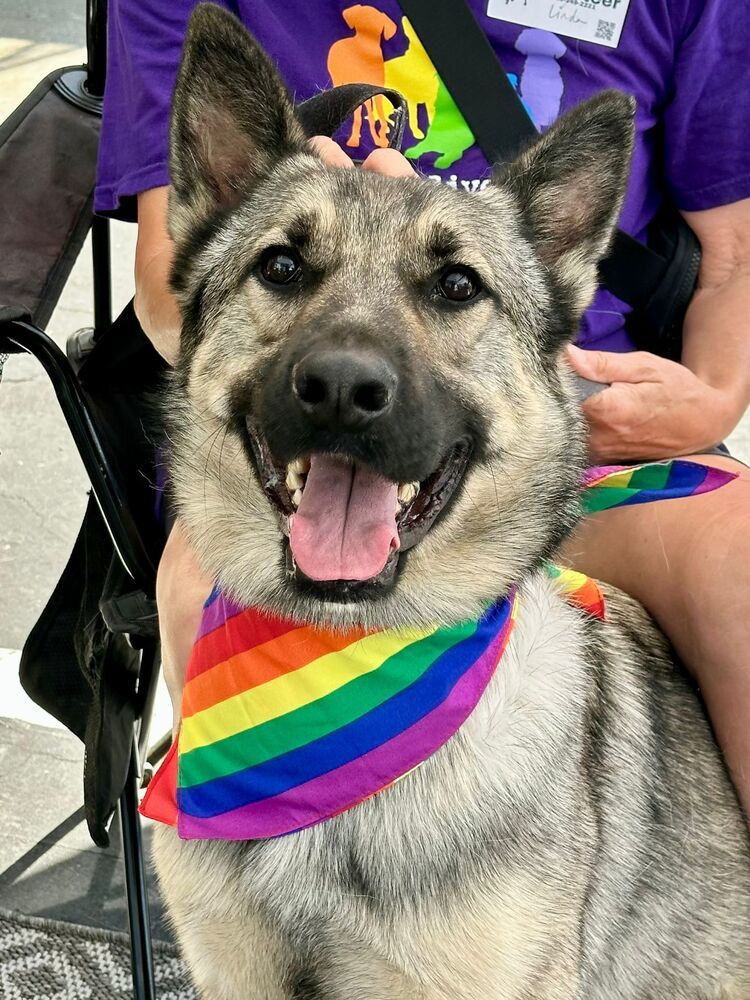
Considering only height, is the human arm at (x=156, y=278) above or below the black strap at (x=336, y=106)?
below

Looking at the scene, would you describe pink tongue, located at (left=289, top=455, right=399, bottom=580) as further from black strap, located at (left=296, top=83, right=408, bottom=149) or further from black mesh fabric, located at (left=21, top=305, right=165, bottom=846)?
black strap, located at (left=296, top=83, right=408, bottom=149)

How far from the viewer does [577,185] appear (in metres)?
1.77

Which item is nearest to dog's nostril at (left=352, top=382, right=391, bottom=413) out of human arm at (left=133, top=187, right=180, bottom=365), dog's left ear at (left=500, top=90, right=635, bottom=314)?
dog's left ear at (left=500, top=90, right=635, bottom=314)

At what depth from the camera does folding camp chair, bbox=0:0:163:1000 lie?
206 centimetres

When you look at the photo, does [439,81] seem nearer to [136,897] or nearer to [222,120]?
[222,120]

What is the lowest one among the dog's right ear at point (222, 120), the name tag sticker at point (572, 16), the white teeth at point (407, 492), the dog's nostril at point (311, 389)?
the white teeth at point (407, 492)

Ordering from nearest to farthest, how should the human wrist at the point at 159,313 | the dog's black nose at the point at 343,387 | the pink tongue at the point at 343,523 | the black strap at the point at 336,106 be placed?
the dog's black nose at the point at 343,387, the pink tongue at the point at 343,523, the black strap at the point at 336,106, the human wrist at the point at 159,313

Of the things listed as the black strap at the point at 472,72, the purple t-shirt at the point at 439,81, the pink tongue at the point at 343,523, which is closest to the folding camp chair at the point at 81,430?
the purple t-shirt at the point at 439,81

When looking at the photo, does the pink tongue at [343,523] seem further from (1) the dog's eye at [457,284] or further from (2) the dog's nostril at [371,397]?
(1) the dog's eye at [457,284]

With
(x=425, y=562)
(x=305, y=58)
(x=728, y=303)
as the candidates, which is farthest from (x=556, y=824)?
(x=305, y=58)

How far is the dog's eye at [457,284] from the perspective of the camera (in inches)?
65.5

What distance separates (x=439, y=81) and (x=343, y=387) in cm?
113

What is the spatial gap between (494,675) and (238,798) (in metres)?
0.49

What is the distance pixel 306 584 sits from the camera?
149 cm
